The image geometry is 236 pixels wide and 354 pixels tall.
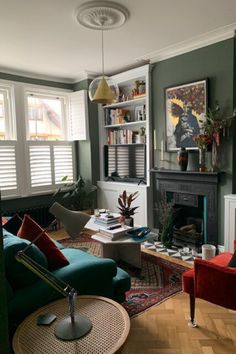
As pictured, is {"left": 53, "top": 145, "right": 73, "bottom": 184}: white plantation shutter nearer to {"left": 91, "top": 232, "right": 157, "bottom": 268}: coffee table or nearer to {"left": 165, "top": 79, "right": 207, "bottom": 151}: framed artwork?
{"left": 165, "top": 79, "right": 207, "bottom": 151}: framed artwork

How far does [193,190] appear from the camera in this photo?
12.6 ft

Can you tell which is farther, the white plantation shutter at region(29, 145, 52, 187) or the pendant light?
the white plantation shutter at region(29, 145, 52, 187)

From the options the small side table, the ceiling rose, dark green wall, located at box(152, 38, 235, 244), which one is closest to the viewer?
the small side table

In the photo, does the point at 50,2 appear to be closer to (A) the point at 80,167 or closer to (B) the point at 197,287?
(B) the point at 197,287

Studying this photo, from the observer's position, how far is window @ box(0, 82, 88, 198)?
4.74 m

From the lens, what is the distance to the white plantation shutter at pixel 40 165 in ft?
16.4

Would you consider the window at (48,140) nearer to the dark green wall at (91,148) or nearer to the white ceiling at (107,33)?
the dark green wall at (91,148)

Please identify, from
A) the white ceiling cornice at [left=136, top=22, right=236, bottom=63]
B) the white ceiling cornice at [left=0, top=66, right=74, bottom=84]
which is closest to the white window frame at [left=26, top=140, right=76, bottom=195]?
the white ceiling cornice at [left=0, top=66, right=74, bottom=84]

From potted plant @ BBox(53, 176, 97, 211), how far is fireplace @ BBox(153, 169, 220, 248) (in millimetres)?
1542

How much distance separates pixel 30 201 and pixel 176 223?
2651mm

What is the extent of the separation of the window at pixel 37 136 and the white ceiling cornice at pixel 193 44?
1606 mm

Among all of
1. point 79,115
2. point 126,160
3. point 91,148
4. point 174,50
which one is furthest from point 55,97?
point 174,50

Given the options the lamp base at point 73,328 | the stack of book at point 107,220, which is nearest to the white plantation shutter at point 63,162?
the stack of book at point 107,220

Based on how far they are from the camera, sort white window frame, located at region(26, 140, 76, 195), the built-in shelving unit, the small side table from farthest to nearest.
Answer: white window frame, located at region(26, 140, 76, 195) < the built-in shelving unit < the small side table
